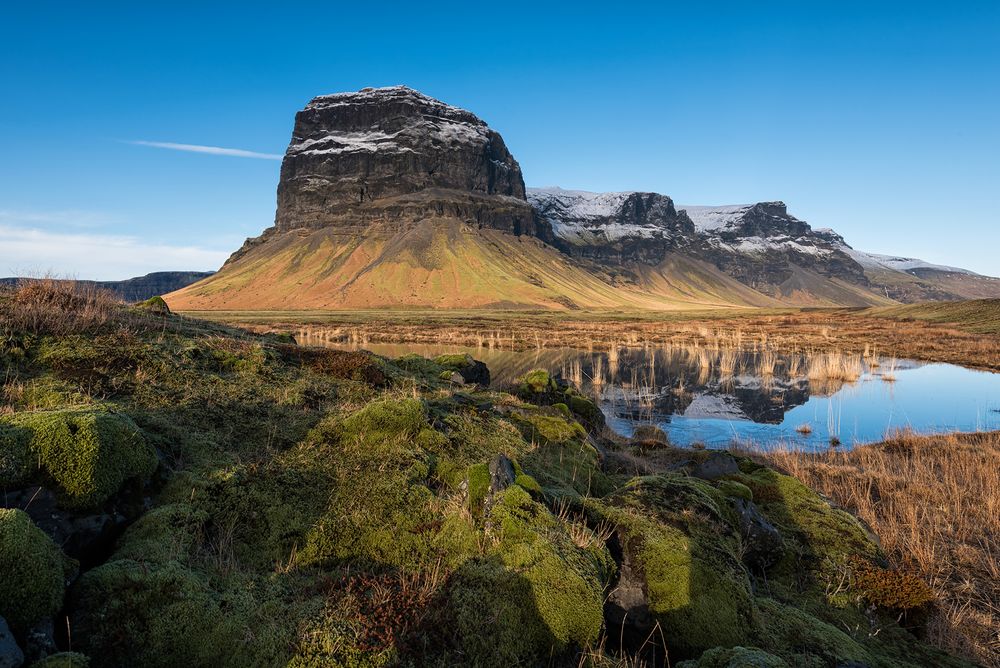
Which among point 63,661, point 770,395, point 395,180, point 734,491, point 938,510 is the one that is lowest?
point 770,395

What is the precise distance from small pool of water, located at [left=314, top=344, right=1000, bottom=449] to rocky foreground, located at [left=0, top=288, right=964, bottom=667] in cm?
1135

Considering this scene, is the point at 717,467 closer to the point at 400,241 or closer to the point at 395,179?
the point at 400,241

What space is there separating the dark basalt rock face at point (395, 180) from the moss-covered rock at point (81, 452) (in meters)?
172

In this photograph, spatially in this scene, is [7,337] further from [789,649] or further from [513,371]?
[513,371]

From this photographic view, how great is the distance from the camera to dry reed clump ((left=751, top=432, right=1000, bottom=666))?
578 centimetres

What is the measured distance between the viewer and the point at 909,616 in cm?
545

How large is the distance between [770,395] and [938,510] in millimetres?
15658

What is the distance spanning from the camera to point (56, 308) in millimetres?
8391

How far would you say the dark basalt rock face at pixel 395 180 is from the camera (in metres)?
175

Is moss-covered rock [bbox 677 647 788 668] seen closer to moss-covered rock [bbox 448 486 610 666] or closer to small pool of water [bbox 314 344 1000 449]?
moss-covered rock [bbox 448 486 610 666]

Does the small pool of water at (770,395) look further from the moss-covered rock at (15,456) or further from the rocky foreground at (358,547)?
the moss-covered rock at (15,456)

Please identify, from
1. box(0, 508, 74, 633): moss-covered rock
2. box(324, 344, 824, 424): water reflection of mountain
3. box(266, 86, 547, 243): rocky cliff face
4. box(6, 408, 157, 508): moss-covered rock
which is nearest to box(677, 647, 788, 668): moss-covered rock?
box(0, 508, 74, 633): moss-covered rock

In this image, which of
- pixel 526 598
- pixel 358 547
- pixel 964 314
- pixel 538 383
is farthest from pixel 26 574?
pixel 964 314

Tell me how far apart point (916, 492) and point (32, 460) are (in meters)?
14.8
